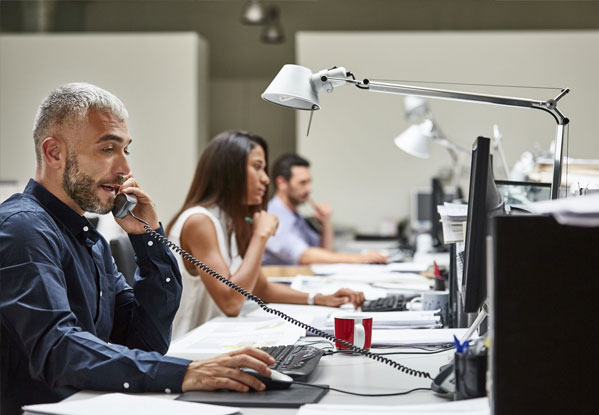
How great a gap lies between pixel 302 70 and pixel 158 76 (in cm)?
522

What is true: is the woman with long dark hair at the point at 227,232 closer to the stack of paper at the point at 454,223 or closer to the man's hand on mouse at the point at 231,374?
the stack of paper at the point at 454,223

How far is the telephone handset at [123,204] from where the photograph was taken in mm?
1875

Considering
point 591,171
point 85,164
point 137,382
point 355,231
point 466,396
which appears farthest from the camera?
point 355,231

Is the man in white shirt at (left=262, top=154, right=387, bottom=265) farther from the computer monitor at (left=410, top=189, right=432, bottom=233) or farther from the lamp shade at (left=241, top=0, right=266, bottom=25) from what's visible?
the lamp shade at (left=241, top=0, right=266, bottom=25)

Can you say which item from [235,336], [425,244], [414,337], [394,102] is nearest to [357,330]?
[414,337]

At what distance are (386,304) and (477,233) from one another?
1255 mm

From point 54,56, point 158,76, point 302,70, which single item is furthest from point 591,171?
point 54,56

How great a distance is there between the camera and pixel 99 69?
6.89m

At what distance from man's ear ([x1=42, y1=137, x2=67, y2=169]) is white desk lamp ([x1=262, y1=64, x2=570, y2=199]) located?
1.61 feet

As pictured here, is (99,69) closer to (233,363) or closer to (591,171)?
(591,171)

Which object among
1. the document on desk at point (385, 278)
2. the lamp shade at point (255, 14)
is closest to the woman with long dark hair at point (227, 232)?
the document on desk at point (385, 278)

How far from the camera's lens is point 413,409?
129 centimetres

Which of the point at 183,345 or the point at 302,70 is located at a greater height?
the point at 302,70

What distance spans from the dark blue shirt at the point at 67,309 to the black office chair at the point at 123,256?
55 centimetres
